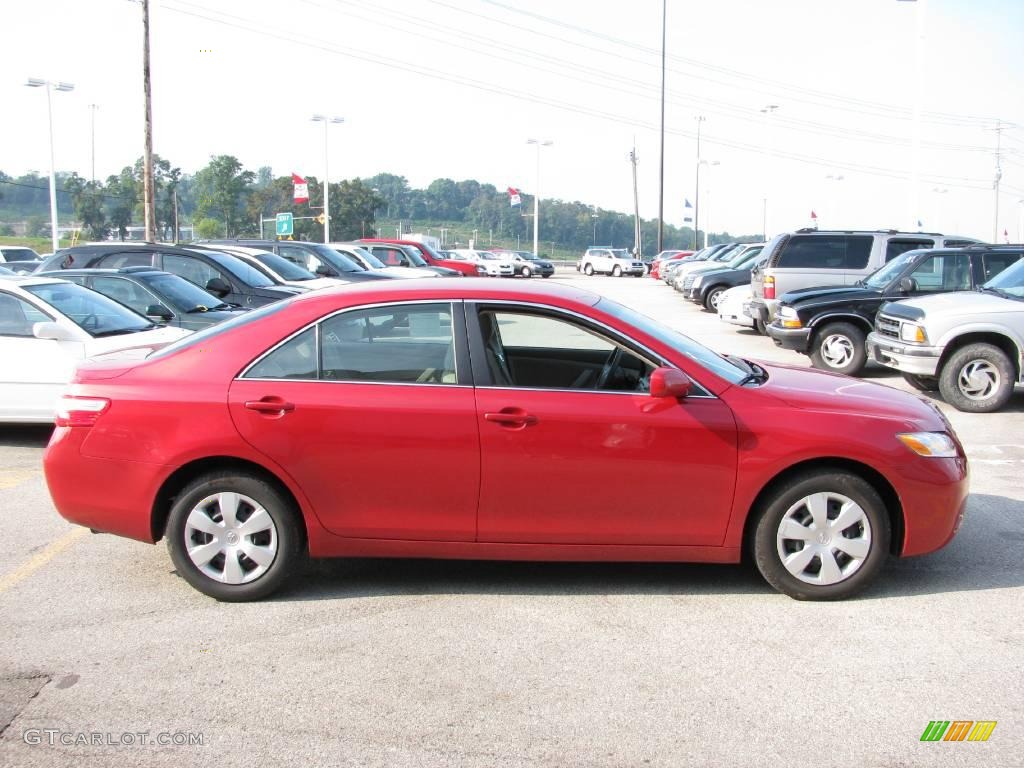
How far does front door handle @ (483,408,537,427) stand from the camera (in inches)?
191

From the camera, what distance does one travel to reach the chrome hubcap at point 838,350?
542 inches

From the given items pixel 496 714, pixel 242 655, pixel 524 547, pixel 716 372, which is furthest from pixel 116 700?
pixel 716 372

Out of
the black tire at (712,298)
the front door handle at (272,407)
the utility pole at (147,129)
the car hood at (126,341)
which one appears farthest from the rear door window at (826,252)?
the utility pole at (147,129)

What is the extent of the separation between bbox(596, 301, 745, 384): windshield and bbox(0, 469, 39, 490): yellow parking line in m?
4.89

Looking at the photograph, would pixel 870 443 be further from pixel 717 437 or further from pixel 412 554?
pixel 412 554

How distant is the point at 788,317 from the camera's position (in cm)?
1390

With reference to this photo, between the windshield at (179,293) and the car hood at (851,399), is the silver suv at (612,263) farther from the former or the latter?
the car hood at (851,399)

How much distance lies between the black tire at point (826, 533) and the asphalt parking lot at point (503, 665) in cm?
13

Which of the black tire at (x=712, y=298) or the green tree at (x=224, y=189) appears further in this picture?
the green tree at (x=224, y=189)

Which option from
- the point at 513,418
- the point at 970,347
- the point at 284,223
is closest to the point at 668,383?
the point at 513,418

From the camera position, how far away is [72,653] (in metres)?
4.41

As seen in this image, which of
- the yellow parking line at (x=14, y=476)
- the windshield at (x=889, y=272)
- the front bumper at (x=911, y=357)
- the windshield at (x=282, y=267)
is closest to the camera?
the yellow parking line at (x=14, y=476)

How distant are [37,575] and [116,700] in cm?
184

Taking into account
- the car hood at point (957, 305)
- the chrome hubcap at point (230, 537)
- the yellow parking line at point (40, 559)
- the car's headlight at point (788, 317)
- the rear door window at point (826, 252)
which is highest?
the rear door window at point (826, 252)
